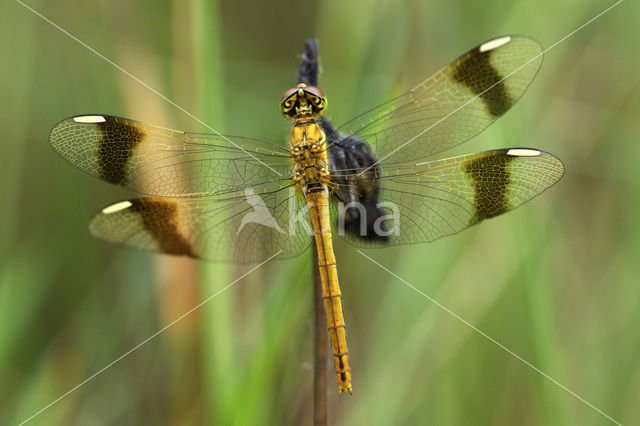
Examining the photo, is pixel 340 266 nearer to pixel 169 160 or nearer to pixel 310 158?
pixel 310 158

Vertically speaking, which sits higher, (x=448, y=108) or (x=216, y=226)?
(x=448, y=108)

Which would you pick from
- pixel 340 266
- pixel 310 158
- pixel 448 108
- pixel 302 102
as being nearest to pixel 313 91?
pixel 302 102

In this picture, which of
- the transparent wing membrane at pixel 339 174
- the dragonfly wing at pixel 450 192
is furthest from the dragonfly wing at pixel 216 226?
the dragonfly wing at pixel 450 192

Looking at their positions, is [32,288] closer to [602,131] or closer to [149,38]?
[149,38]

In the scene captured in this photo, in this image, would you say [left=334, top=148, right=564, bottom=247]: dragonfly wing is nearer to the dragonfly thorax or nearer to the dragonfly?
the dragonfly

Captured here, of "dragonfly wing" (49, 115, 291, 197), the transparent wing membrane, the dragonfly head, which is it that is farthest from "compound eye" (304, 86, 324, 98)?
"dragonfly wing" (49, 115, 291, 197)

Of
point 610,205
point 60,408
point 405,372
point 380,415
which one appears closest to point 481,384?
point 405,372

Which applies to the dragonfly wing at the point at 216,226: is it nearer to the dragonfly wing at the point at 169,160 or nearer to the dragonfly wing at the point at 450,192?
the dragonfly wing at the point at 169,160
